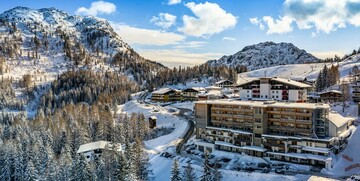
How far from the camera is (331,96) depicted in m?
106

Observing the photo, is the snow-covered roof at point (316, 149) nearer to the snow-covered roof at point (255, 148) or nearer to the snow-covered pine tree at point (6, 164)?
the snow-covered roof at point (255, 148)

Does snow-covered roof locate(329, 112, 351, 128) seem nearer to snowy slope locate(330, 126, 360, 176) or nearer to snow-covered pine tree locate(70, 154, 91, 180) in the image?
snowy slope locate(330, 126, 360, 176)

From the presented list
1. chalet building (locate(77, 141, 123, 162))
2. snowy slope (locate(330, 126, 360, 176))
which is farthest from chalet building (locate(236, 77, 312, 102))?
chalet building (locate(77, 141, 123, 162))

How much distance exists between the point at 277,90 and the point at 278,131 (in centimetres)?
2368

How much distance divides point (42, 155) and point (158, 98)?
85.4 m

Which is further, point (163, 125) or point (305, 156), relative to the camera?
point (163, 125)

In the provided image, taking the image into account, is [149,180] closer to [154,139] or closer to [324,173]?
[154,139]

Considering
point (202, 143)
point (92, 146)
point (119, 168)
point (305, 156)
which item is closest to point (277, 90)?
point (202, 143)

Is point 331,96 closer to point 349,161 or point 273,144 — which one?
point 349,161

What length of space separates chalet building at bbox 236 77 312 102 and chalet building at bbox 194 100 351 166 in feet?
56.3

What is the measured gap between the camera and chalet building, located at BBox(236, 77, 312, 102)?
9231cm

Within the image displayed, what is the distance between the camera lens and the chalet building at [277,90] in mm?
92312

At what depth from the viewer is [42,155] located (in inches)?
3167

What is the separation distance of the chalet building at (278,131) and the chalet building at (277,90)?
17.2 m
